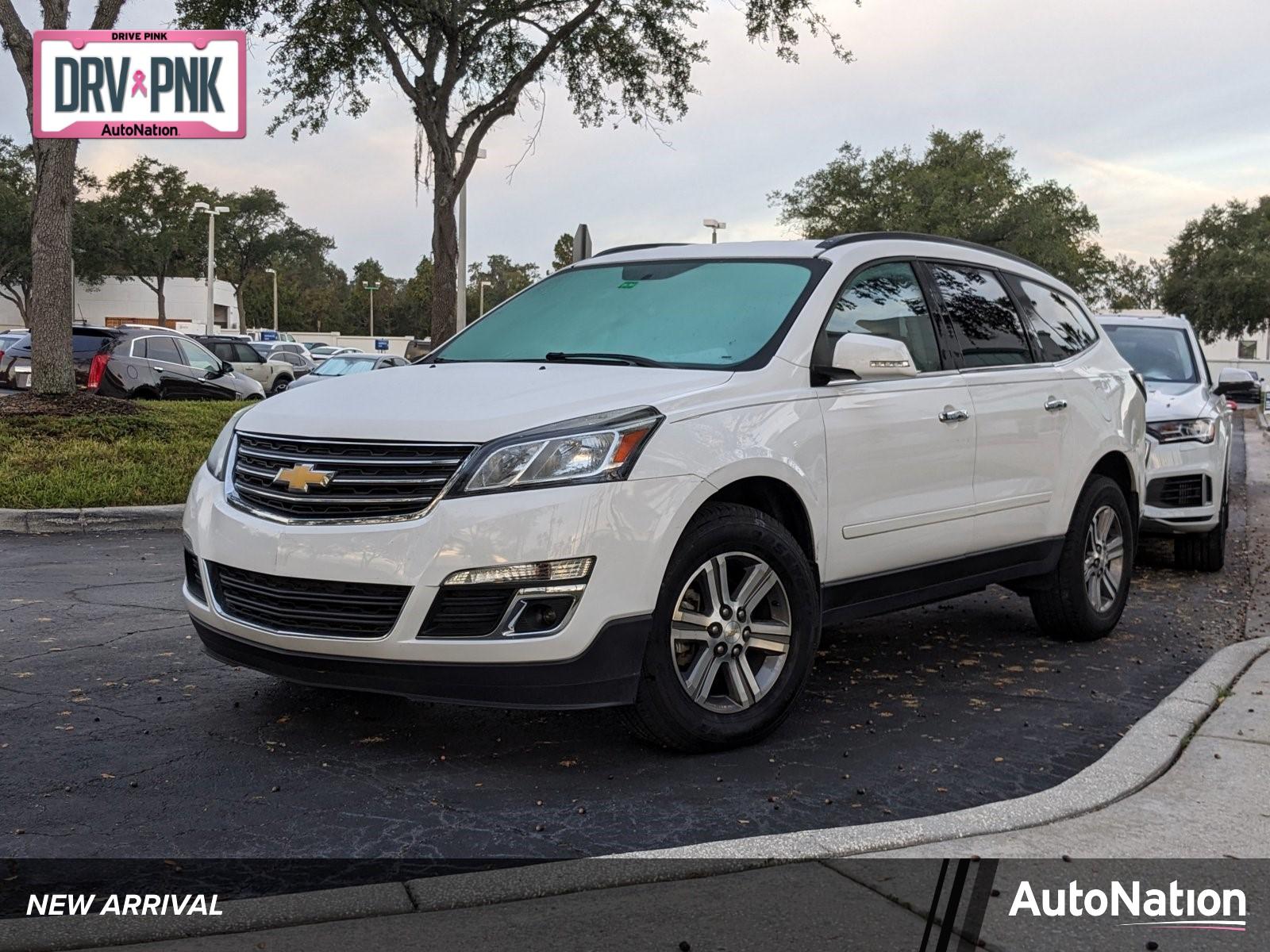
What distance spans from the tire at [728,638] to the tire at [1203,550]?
18.2 feet

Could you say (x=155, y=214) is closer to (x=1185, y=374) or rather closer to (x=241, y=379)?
(x=241, y=379)

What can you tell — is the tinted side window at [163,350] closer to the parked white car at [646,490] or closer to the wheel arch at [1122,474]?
the parked white car at [646,490]

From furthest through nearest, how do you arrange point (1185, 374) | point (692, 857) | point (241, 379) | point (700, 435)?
point (241, 379), point (1185, 374), point (700, 435), point (692, 857)

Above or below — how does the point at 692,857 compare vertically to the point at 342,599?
below

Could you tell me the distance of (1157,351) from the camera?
34.4 ft

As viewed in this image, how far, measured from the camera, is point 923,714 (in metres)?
5.40

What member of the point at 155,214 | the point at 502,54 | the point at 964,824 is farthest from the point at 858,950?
the point at 155,214

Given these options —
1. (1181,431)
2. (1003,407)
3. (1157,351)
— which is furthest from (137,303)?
(1003,407)

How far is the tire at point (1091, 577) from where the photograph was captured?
6648mm

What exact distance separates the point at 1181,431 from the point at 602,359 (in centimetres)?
570

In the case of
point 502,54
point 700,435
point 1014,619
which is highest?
point 502,54

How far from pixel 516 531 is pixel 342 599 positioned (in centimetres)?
63

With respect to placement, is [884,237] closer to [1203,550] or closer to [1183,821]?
[1183,821]

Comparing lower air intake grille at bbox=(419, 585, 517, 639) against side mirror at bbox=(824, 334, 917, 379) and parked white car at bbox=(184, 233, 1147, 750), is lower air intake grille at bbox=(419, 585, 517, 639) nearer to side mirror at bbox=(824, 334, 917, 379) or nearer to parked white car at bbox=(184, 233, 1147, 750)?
parked white car at bbox=(184, 233, 1147, 750)
